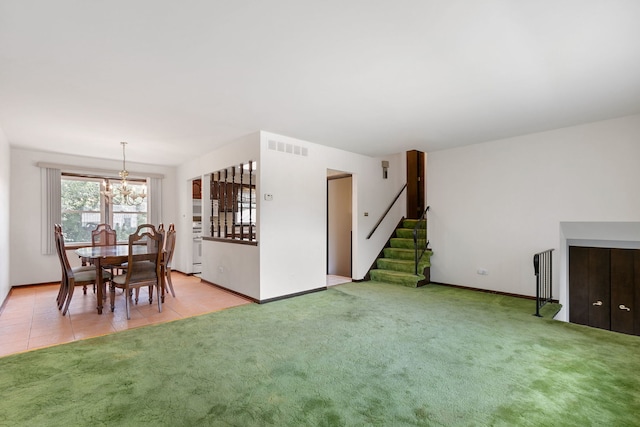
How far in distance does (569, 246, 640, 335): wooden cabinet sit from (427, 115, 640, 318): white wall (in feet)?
1.74

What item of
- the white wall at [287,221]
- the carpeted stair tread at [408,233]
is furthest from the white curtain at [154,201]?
the carpeted stair tread at [408,233]

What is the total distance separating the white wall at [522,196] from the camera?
4.18 metres

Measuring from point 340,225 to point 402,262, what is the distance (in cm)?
155

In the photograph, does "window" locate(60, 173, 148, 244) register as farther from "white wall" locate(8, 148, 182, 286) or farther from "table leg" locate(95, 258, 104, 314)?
"table leg" locate(95, 258, 104, 314)

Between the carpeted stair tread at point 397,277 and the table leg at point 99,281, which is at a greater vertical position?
the table leg at point 99,281

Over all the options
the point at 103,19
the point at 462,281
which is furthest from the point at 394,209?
the point at 103,19

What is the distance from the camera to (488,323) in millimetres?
3629

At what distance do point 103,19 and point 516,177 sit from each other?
5.64m

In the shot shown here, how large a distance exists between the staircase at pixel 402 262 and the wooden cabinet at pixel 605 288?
245 cm

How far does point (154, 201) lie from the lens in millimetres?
7141

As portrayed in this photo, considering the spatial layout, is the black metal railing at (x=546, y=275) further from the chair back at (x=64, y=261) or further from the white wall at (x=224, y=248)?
the chair back at (x=64, y=261)

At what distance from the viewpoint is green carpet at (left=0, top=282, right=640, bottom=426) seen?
6.31 ft

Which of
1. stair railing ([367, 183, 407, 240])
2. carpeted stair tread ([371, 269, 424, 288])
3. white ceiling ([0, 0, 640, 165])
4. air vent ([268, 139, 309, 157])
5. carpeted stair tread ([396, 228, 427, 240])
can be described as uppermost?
white ceiling ([0, 0, 640, 165])

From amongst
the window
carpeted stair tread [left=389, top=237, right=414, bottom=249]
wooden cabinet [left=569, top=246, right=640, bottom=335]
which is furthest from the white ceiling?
carpeted stair tread [left=389, top=237, right=414, bottom=249]
